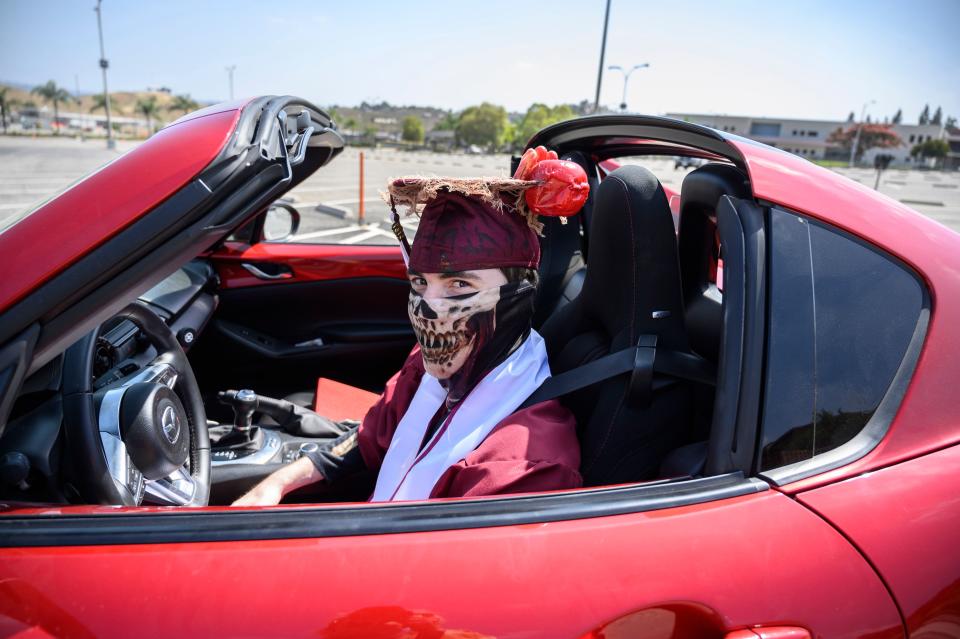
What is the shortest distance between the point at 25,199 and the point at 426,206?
13873 millimetres

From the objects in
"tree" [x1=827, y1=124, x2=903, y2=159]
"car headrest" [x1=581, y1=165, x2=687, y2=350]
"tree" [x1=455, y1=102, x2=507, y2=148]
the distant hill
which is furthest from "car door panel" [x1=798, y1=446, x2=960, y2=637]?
the distant hill

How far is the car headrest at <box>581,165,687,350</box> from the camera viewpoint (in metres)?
1.62

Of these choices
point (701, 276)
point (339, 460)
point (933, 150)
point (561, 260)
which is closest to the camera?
point (701, 276)

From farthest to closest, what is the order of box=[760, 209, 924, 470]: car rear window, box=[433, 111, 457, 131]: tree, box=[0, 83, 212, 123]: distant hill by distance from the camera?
1. box=[0, 83, 212, 123]: distant hill
2. box=[433, 111, 457, 131]: tree
3. box=[760, 209, 924, 470]: car rear window

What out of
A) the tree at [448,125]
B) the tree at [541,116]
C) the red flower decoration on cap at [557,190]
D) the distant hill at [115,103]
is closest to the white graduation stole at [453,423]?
the red flower decoration on cap at [557,190]

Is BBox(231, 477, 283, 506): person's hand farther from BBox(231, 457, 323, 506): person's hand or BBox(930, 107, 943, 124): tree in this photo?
BBox(930, 107, 943, 124): tree

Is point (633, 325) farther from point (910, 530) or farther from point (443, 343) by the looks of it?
point (910, 530)

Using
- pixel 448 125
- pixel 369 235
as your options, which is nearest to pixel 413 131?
pixel 448 125

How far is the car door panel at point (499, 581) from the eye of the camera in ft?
3.08

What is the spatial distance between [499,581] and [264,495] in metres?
1.16

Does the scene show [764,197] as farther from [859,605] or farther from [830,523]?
[859,605]

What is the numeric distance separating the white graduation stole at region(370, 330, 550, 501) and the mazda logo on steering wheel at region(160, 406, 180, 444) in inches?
22.5

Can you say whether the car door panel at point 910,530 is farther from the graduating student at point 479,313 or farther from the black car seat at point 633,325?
the graduating student at point 479,313

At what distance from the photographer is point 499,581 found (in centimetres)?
99
